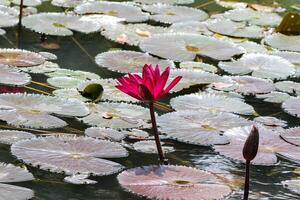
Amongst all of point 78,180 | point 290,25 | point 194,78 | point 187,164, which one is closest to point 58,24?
point 194,78

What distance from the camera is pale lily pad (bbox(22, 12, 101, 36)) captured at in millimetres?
3252

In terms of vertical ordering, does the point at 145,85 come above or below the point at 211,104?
above

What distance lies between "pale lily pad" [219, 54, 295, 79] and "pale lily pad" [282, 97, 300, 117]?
307 millimetres

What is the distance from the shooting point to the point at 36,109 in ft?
7.57

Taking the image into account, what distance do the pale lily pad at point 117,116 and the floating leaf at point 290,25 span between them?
1.36 metres

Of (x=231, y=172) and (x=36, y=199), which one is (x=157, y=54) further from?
(x=36, y=199)

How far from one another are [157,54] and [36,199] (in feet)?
4.60

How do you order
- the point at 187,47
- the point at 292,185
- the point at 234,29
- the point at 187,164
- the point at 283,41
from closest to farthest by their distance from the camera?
1. the point at 292,185
2. the point at 187,164
3. the point at 187,47
4. the point at 283,41
5. the point at 234,29

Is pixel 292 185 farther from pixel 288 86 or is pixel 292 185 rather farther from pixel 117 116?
pixel 288 86

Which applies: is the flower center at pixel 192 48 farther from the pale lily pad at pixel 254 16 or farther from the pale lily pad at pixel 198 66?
the pale lily pad at pixel 254 16

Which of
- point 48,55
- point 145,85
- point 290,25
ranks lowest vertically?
point 48,55

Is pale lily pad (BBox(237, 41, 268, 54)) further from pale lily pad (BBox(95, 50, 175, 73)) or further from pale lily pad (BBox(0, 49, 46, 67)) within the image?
pale lily pad (BBox(0, 49, 46, 67))

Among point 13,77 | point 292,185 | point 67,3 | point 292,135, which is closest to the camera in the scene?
point 292,185

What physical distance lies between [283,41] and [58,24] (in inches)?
39.9
